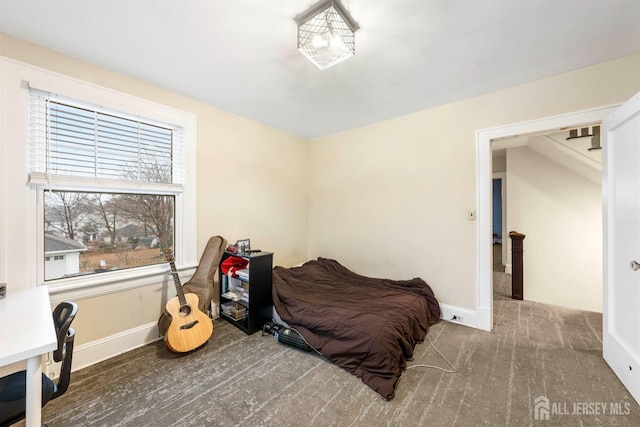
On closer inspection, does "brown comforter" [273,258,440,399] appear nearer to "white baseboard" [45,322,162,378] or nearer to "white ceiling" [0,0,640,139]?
"white baseboard" [45,322,162,378]

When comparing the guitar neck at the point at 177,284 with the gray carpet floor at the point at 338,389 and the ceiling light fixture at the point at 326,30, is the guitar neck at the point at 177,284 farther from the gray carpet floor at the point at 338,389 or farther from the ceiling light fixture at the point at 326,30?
the ceiling light fixture at the point at 326,30

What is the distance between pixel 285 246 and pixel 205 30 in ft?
8.74

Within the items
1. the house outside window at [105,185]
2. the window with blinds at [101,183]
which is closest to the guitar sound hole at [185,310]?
the house outside window at [105,185]

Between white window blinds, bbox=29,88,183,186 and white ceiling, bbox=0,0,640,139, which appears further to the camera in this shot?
→ white window blinds, bbox=29,88,183,186

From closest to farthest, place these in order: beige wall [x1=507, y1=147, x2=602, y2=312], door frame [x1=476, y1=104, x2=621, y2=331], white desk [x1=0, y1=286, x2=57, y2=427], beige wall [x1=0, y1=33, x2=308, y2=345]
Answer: white desk [x1=0, y1=286, x2=57, y2=427]
beige wall [x1=0, y1=33, x2=308, y2=345]
door frame [x1=476, y1=104, x2=621, y2=331]
beige wall [x1=507, y1=147, x2=602, y2=312]

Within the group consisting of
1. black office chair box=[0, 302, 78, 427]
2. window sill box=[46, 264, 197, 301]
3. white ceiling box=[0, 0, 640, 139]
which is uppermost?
white ceiling box=[0, 0, 640, 139]

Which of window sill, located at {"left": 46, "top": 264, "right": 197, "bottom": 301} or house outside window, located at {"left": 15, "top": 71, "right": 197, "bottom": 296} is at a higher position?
house outside window, located at {"left": 15, "top": 71, "right": 197, "bottom": 296}

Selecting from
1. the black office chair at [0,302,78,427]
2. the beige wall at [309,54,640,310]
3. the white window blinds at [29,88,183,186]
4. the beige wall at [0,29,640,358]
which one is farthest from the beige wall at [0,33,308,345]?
the black office chair at [0,302,78,427]

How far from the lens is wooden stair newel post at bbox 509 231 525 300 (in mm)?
3260

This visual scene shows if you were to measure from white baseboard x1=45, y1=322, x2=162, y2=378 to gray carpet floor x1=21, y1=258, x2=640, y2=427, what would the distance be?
0.24 feet

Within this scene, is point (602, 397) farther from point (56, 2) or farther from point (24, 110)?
point (24, 110)

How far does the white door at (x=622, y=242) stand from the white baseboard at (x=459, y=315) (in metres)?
0.89

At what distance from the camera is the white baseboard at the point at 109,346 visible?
72.7 inches

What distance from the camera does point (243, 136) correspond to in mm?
3037
